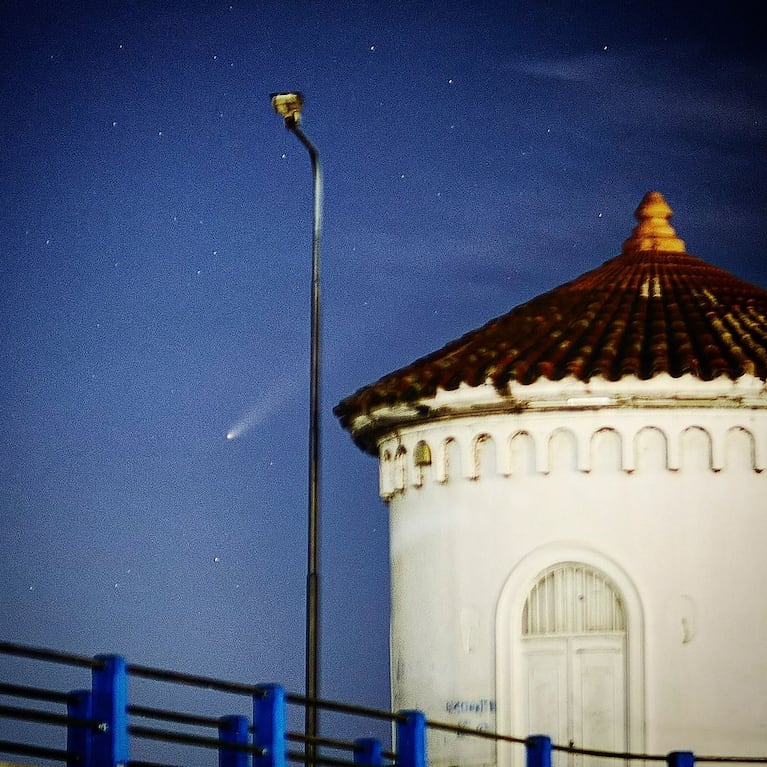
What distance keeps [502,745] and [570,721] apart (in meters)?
0.72

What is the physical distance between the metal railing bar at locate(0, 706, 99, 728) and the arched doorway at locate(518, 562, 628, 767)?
8694 mm

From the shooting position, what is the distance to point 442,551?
19.0 m

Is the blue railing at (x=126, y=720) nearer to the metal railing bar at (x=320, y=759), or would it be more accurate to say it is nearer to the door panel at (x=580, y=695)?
the metal railing bar at (x=320, y=759)

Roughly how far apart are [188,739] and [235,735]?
78cm

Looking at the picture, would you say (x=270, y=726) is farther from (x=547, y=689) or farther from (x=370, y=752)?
(x=547, y=689)

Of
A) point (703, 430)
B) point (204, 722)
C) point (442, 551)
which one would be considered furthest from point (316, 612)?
point (204, 722)

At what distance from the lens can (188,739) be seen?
36.5 feet

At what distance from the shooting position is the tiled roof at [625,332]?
18.2 meters

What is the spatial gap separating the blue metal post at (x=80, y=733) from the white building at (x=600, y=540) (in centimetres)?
838

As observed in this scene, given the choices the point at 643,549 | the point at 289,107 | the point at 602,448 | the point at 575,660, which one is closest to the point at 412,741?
the point at 575,660

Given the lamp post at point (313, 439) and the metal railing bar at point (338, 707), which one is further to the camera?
the lamp post at point (313, 439)

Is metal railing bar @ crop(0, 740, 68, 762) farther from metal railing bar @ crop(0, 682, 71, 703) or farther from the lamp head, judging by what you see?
the lamp head

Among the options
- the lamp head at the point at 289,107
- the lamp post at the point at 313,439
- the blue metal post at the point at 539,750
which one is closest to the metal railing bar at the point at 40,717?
the blue metal post at the point at 539,750

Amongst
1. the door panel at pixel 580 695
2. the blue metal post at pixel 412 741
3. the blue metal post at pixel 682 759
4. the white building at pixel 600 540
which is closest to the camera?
the blue metal post at pixel 412 741
